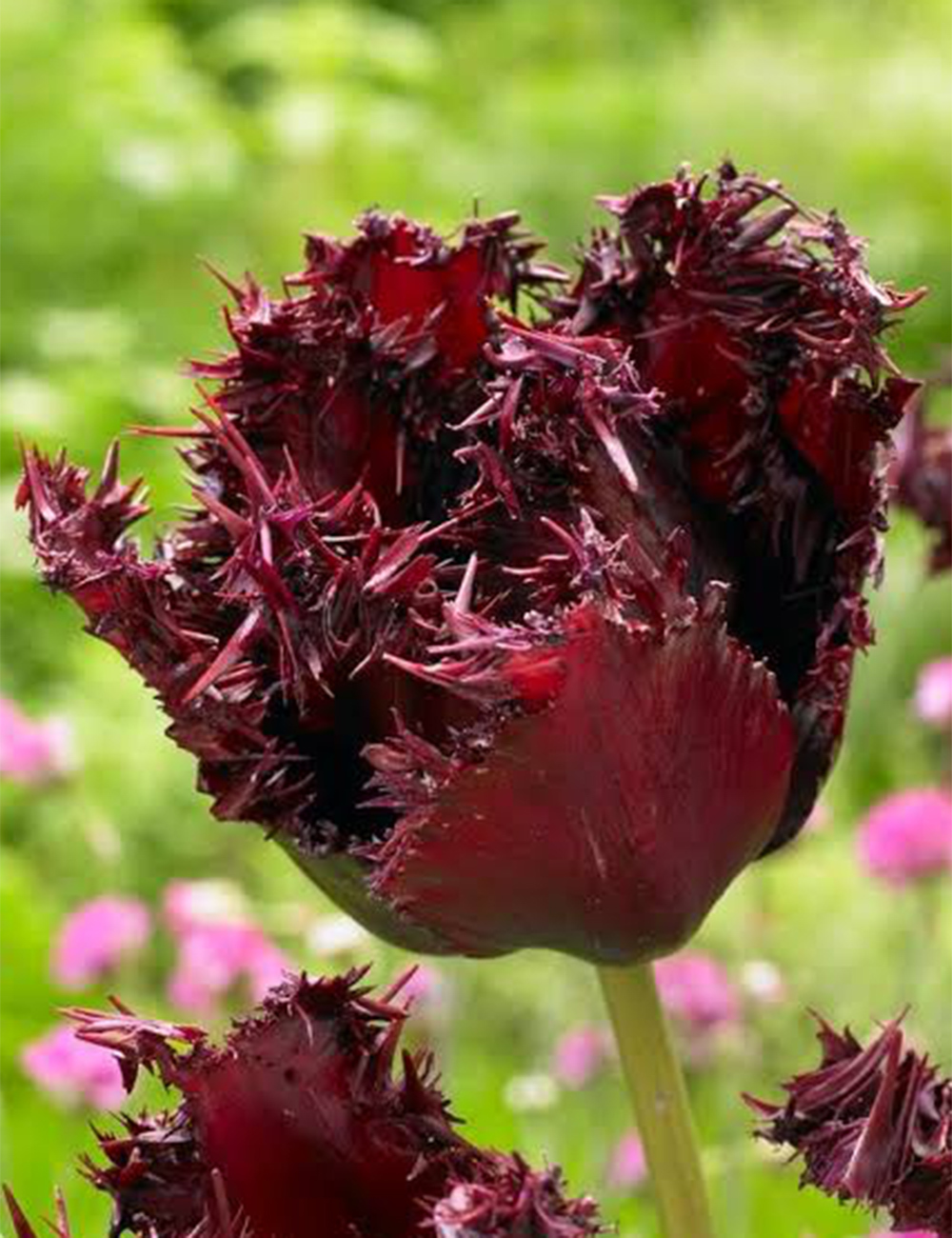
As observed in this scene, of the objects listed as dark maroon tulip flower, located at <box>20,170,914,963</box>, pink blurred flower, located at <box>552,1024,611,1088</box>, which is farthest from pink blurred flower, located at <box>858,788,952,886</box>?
dark maroon tulip flower, located at <box>20,170,914,963</box>

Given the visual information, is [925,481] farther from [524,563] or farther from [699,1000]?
[699,1000]

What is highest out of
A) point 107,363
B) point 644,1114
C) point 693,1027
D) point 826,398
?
point 107,363

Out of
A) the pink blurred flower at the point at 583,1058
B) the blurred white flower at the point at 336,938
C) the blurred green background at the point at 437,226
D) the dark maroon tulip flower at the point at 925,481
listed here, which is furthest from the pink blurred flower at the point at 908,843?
the dark maroon tulip flower at the point at 925,481

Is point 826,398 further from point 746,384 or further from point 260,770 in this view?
point 260,770

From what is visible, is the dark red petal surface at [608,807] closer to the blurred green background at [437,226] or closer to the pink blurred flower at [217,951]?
the blurred green background at [437,226]

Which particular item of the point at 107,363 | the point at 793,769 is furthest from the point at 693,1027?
the point at 107,363

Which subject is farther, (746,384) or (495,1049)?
(495,1049)

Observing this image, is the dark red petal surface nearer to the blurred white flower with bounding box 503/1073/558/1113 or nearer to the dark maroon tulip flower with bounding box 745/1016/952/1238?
the dark maroon tulip flower with bounding box 745/1016/952/1238
